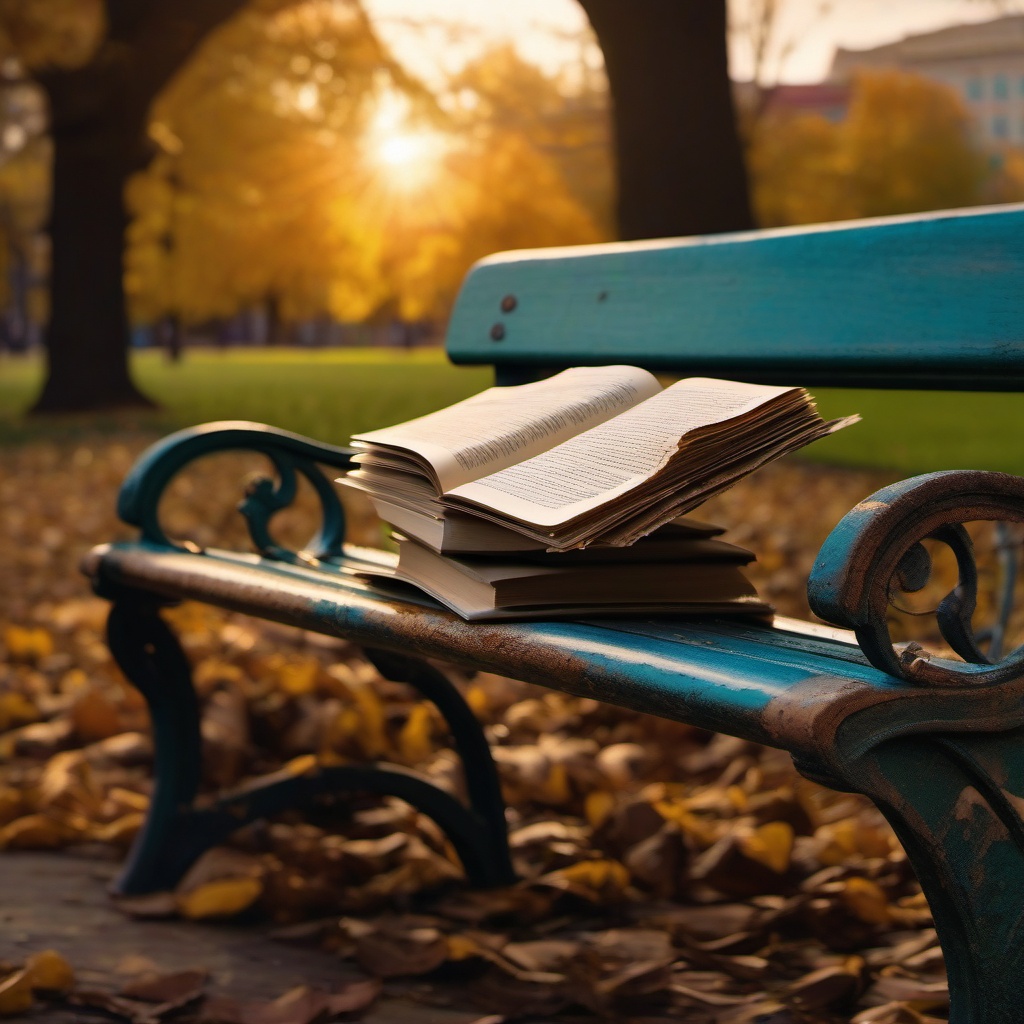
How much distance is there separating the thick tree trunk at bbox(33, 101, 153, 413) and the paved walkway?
487 inches

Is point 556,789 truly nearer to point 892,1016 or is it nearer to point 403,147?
point 892,1016

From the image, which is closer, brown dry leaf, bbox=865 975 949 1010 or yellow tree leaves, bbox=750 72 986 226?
brown dry leaf, bbox=865 975 949 1010

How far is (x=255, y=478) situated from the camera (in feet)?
7.85

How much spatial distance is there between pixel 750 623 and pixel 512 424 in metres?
0.38

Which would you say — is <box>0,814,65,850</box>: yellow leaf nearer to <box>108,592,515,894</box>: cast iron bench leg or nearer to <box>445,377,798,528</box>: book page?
<box>108,592,515,894</box>: cast iron bench leg

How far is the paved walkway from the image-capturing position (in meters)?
1.85

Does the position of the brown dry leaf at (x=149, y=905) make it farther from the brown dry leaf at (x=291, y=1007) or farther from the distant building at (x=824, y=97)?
the distant building at (x=824, y=97)

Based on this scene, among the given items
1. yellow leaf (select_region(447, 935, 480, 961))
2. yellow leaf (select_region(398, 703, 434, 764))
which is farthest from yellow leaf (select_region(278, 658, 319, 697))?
yellow leaf (select_region(447, 935, 480, 961))

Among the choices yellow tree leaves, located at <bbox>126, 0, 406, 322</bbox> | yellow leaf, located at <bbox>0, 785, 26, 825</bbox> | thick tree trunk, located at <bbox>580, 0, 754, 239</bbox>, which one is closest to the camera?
yellow leaf, located at <bbox>0, 785, 26, 825</bbox>

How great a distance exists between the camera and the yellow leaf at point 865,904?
6.69 feet

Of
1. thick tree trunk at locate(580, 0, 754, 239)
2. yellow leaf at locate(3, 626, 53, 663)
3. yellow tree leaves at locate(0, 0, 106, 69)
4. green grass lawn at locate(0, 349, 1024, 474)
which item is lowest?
green grass lawn at locate(0, 349, 1024, 474)

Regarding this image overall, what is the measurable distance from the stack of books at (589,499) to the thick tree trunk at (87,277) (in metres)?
12.9

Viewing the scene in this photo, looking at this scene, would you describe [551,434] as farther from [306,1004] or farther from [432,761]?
[432,761]

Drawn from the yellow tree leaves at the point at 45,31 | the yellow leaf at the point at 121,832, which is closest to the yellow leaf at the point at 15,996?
the yellow leaf at the point at 121,832
